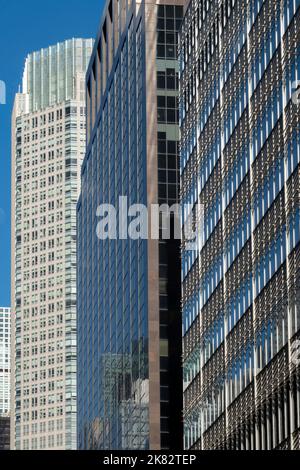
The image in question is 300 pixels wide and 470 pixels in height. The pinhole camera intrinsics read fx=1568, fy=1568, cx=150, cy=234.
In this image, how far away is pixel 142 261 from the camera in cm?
16012

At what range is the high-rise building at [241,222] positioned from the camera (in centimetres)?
9112

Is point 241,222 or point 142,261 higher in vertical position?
point 142,261

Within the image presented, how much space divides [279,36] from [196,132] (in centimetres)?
3260

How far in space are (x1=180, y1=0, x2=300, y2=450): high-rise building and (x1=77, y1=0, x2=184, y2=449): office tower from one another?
74.9 feet

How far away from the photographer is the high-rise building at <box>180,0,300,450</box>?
91.1 m

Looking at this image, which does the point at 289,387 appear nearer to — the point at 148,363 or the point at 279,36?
the point at 279,36

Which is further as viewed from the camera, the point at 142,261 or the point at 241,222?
the point at 142,261

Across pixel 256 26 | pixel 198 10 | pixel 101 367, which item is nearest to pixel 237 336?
pixel 256 26

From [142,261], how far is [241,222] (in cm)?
5511

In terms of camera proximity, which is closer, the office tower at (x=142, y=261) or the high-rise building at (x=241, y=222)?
the high-rise building at (x=241, y=222)

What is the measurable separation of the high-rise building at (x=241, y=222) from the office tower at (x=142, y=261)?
74.9 feet

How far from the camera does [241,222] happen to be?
346 feet

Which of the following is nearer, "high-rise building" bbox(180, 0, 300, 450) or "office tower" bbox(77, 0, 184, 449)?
"high-rise building" bbox(180, 0, 300, 450)

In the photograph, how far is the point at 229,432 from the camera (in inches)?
4254
